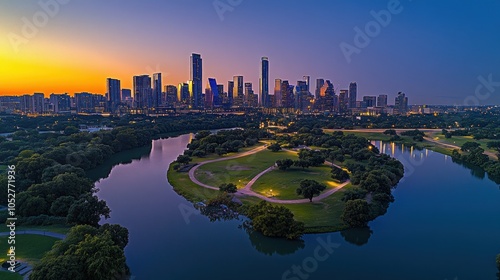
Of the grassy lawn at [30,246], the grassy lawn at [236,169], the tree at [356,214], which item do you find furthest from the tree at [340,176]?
the grassy lawn at [30,246]

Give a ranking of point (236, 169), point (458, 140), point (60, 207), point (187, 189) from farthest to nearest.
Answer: point (458, 140)
point (236, 169)
point (187, 189)
point (60, 207)

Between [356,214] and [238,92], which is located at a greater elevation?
[238,92]

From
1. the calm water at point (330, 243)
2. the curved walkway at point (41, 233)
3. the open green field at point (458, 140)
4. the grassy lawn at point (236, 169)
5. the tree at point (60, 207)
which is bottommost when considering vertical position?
the calm water at point (330, 243)

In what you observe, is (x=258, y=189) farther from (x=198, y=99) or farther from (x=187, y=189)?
(x=198, y=99)

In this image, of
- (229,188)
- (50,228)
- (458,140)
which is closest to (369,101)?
(458,140)

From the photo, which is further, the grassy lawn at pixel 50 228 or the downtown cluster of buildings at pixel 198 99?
the downtown cluster of buildings at pixel 198 99

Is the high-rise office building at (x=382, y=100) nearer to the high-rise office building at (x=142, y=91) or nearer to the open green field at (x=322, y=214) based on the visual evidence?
the high-rise office building at (x=142, y=91)

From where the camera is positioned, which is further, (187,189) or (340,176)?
(340,176)
